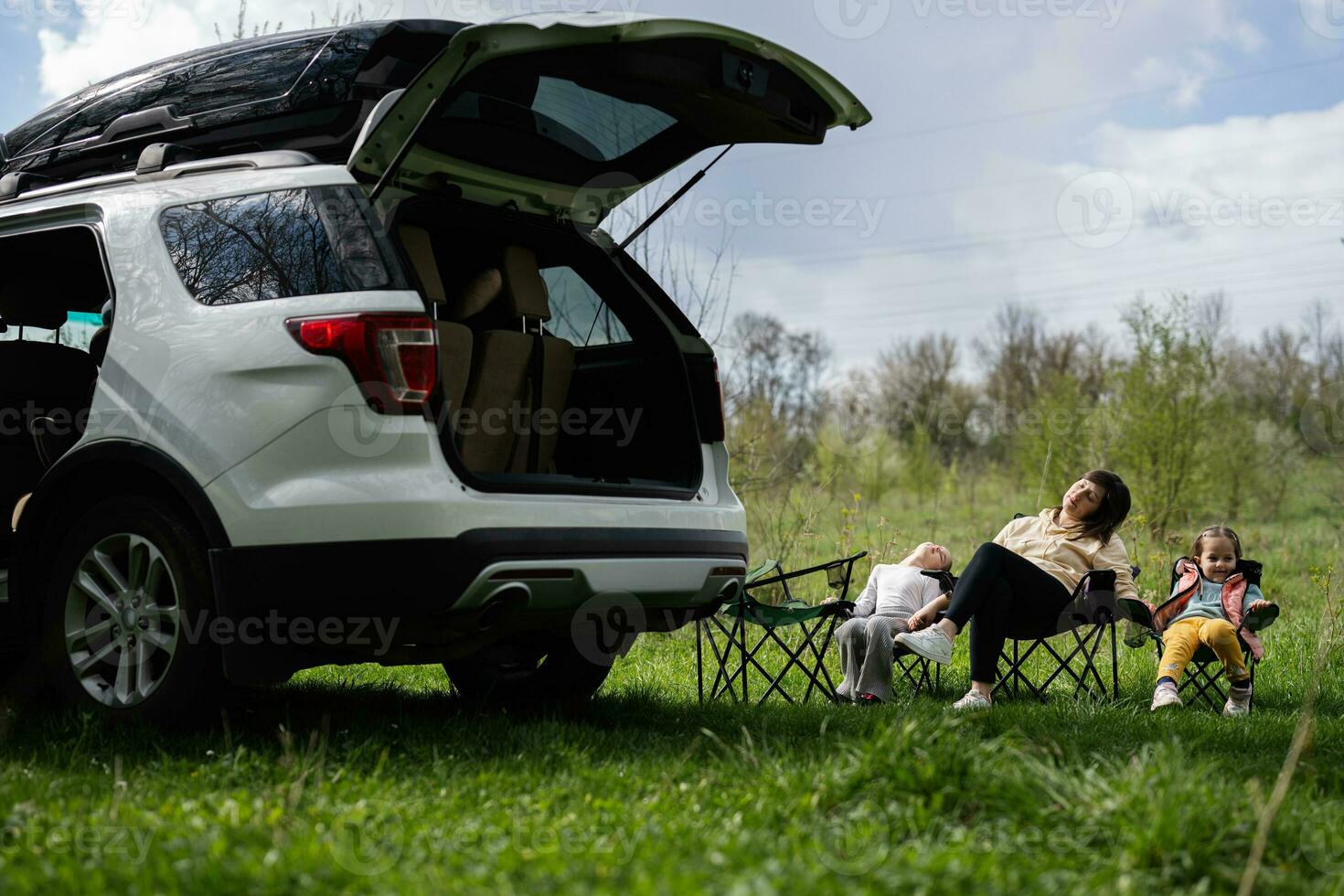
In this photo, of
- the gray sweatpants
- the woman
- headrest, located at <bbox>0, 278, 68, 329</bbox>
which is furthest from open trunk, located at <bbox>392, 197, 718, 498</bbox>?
headrest, located at <bbox>0, 278, 68, 329</bbox>

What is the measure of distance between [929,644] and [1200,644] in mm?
1206

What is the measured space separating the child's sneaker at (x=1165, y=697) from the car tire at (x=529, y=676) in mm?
2218

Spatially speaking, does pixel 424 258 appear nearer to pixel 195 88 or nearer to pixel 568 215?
pixel 568 215

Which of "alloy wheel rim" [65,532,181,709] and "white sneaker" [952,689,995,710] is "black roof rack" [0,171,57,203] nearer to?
"alloy wheel rim" [65,532,181,709]

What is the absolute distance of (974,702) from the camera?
4.83 m

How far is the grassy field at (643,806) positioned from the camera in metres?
2.23

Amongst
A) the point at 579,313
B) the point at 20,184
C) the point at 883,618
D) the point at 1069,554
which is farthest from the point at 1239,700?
the point at 20,184

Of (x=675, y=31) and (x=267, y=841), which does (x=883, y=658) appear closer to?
(x=675, y=31)

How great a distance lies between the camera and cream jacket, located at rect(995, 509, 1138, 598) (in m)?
5.22

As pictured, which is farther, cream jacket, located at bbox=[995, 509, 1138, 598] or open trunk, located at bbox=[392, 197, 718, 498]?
cream jacket, located at bbox=[995, 509, 1138, 598]

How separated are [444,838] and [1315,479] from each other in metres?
20.7

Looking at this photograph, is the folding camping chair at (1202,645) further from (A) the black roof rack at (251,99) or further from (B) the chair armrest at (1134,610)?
(A) the black roof rack at (251,99)

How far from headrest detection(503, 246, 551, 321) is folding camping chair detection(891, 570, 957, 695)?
A: 197 centimetres

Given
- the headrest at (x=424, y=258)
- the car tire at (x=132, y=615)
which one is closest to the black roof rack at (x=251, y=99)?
the headrest at (x=424, y=258)
